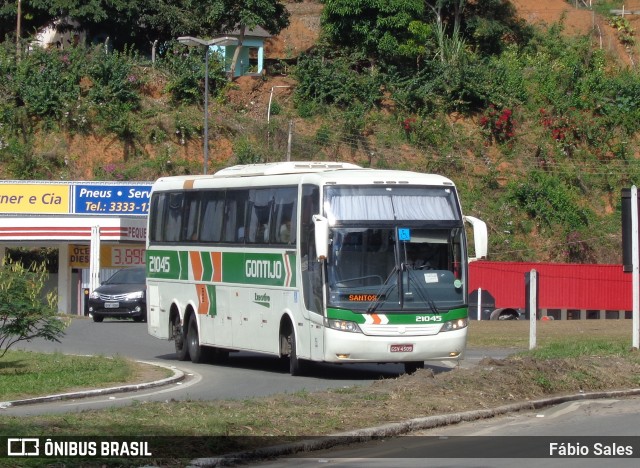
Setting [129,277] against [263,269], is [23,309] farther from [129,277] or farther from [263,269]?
[129,277]

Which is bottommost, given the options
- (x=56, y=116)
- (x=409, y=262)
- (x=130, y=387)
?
(x=130, y=387)

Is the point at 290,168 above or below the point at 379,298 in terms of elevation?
above

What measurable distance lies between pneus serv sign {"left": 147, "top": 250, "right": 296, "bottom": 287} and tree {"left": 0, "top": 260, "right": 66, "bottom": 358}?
3565mm

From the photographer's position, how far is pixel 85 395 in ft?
55.5

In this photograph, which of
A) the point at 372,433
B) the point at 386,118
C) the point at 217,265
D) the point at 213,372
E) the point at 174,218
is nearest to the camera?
the point at 372,433

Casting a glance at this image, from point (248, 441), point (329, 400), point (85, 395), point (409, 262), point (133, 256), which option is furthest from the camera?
point (133, 256)

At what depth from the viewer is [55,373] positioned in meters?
19.5

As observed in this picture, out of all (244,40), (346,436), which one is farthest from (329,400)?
(244,40)

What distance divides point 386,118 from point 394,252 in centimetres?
4259

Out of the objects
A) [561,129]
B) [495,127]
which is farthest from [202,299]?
[561,129]

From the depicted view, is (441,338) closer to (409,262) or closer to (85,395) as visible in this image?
(409,262)

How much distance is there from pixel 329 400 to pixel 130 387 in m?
4.50

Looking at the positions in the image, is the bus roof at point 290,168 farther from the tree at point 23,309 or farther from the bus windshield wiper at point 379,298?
the tree at point 23,309

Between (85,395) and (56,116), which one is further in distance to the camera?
(56,116)
